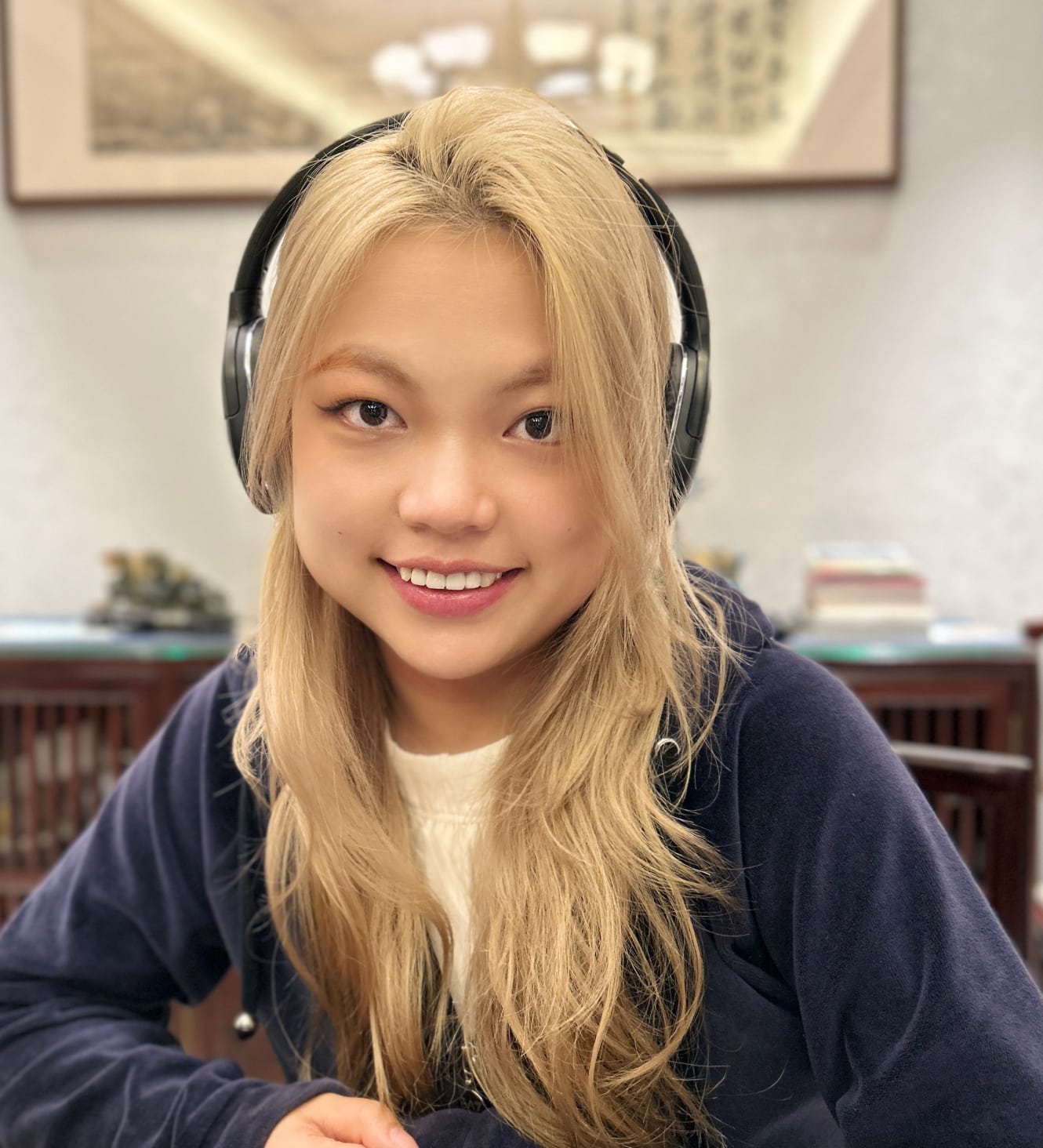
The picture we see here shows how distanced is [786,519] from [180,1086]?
172cm

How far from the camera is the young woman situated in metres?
0.61

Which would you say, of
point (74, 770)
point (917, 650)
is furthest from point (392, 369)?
point (74, 770)

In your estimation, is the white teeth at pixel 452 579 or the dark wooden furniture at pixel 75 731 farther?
the dark wooden furniture at pixel 75 731

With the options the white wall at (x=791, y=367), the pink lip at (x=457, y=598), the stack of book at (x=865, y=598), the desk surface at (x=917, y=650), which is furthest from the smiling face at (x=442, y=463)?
the white wall at (x=791, y=367)

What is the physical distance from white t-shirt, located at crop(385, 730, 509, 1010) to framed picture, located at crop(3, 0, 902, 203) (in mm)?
1644

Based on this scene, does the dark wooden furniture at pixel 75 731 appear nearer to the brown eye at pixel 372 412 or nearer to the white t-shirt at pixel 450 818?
the white t-shirt at pixel 450 818

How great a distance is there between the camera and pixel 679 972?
0.68 meters

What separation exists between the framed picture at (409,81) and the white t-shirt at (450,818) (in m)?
1.64

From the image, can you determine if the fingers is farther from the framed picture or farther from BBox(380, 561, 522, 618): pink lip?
the framed picture

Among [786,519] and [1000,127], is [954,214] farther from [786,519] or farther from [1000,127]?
[786,519]

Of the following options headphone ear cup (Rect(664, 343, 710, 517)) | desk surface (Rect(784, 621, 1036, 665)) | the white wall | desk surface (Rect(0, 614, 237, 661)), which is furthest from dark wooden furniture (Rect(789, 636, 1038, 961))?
headphone ear cup (Rect(664, 343, 710, 517))

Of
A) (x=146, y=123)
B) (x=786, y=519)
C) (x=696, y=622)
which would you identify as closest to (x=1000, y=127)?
(x=786, y=519)

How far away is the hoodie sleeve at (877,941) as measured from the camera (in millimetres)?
577

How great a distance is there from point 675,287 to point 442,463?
0.70ft
